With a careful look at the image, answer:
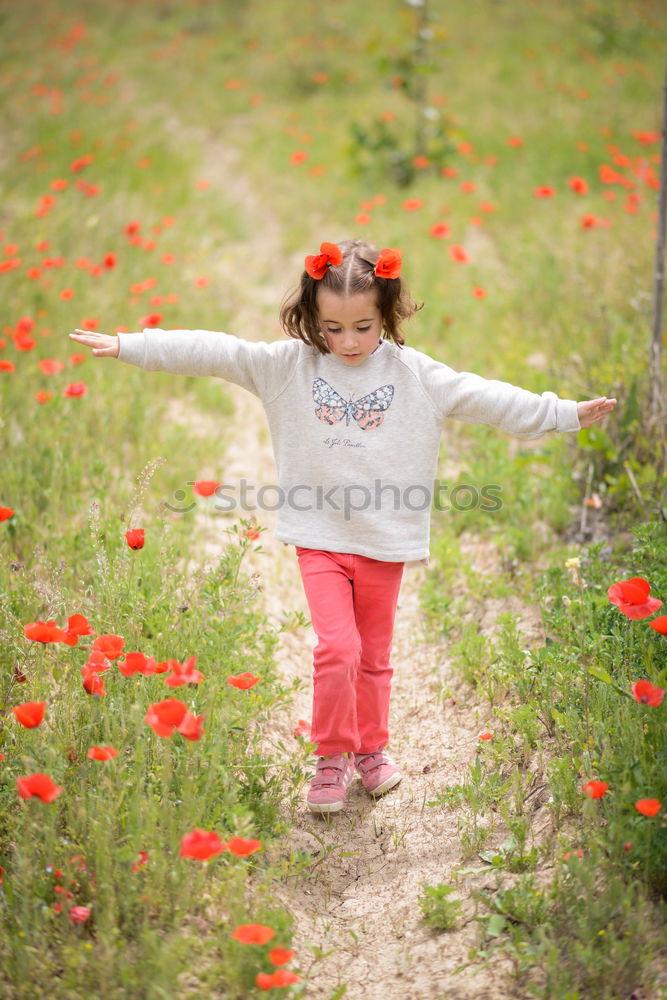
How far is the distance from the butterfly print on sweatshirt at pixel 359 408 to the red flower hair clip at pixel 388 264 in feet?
1.10

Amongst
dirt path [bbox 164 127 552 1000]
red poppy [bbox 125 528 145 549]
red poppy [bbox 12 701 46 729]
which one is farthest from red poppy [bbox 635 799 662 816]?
red poppy [bbox 125 528 145 549]

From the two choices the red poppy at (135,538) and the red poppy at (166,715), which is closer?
the red poppy at (166,715)

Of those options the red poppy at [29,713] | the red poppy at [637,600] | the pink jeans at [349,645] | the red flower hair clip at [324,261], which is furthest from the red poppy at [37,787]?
the red flower hair clip at [324,261]

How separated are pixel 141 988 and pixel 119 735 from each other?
2.01ft

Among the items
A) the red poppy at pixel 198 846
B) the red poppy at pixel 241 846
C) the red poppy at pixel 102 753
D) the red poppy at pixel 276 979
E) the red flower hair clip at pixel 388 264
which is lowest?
the red poppy at pixel 276 979

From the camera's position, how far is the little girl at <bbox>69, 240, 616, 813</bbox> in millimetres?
2578

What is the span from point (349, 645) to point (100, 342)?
1141 millimetres

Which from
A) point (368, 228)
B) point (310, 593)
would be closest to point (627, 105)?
point (368, 228)

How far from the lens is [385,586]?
273 centimetres

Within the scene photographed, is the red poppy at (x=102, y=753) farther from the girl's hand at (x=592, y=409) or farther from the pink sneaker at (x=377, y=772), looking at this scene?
the girl's hand at (x=592, y=409)

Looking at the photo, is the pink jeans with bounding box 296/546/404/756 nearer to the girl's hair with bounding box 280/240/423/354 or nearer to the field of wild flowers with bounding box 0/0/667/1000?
the field of wild flowers with bounding box 0/0/667/1000

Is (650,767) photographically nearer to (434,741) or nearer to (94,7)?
(434,741)

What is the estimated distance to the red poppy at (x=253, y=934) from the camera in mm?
1755

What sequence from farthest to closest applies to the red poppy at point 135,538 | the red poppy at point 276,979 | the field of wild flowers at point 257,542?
the red poppy at point 135,538 → the field of wild flowers at point 257,542 → the red poppy at point 276,979
